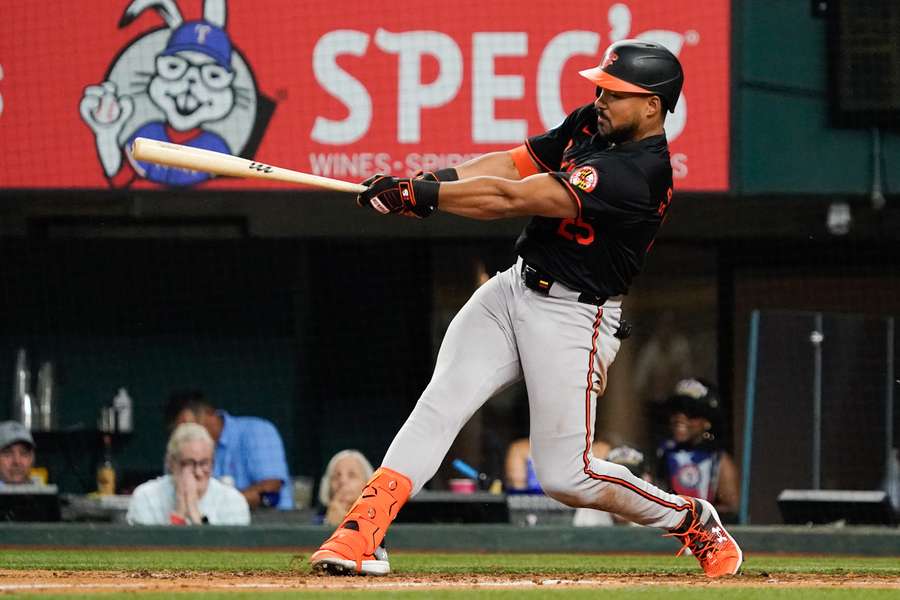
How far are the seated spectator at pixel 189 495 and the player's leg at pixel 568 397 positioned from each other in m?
3.40

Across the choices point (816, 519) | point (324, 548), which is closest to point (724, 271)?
point (816, 519)

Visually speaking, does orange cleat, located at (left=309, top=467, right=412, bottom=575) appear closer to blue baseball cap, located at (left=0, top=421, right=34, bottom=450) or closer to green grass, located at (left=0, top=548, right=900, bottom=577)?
green grass, located at (left=0, top=548, right=900, bottom=577)

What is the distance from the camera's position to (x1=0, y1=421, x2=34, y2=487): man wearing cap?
8.93m

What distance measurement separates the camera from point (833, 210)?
942 cm

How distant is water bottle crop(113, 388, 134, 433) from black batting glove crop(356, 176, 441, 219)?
6.56m

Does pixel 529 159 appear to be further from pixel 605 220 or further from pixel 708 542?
pixel 708 542

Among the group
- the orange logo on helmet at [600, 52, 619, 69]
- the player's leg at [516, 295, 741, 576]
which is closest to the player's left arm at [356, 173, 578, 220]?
the player's leg at [516, 295, 741, 576]

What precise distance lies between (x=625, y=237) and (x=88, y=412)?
22.3 feet

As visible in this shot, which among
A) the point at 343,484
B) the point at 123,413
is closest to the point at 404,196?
the point at 343,484

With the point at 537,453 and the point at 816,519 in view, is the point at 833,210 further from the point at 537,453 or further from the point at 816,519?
the point at 537,453

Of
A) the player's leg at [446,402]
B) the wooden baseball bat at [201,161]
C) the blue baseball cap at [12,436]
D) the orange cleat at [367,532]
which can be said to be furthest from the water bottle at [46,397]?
the orange cleat at [367,532]

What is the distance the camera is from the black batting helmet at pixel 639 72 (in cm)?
483

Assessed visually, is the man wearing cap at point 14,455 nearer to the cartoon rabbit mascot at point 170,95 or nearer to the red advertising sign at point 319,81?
the red advertising sign at point 319,81

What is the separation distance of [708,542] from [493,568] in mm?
872
